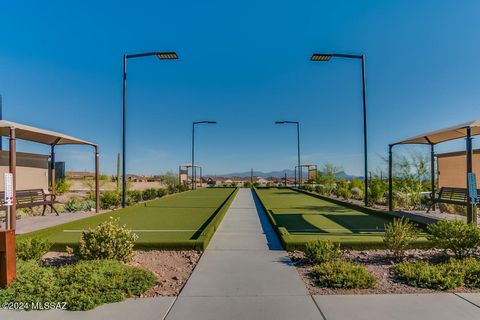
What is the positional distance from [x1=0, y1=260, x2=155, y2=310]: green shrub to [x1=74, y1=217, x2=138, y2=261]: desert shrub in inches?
20.5

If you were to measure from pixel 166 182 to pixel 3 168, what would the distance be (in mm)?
17985

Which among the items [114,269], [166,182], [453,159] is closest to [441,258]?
[114,269]

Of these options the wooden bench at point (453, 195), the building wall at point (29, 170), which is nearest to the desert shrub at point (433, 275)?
the wooden bench at point (453, 195)

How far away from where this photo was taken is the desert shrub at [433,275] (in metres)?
4.18

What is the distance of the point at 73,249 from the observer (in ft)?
19.2

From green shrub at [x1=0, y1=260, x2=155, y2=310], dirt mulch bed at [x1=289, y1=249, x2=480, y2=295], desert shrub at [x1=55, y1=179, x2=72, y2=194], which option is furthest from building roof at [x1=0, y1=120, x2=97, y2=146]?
desert shrub at [x1=55, y1=179, x2=72, y2=194]

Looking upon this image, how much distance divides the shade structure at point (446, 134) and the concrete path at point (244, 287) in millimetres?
5511

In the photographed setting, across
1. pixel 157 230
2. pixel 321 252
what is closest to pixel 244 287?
pixel 321 252

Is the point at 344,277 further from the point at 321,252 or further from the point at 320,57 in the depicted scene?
the point at 320,57

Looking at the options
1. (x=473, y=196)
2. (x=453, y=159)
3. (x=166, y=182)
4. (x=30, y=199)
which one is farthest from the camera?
(x=166, y=182)

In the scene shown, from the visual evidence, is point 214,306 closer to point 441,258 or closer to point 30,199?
point 441,258

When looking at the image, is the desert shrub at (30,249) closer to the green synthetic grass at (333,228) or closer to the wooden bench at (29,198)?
the green synthetic grass at (333,228)

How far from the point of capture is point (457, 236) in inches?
200

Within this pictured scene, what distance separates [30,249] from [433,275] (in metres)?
6.16
